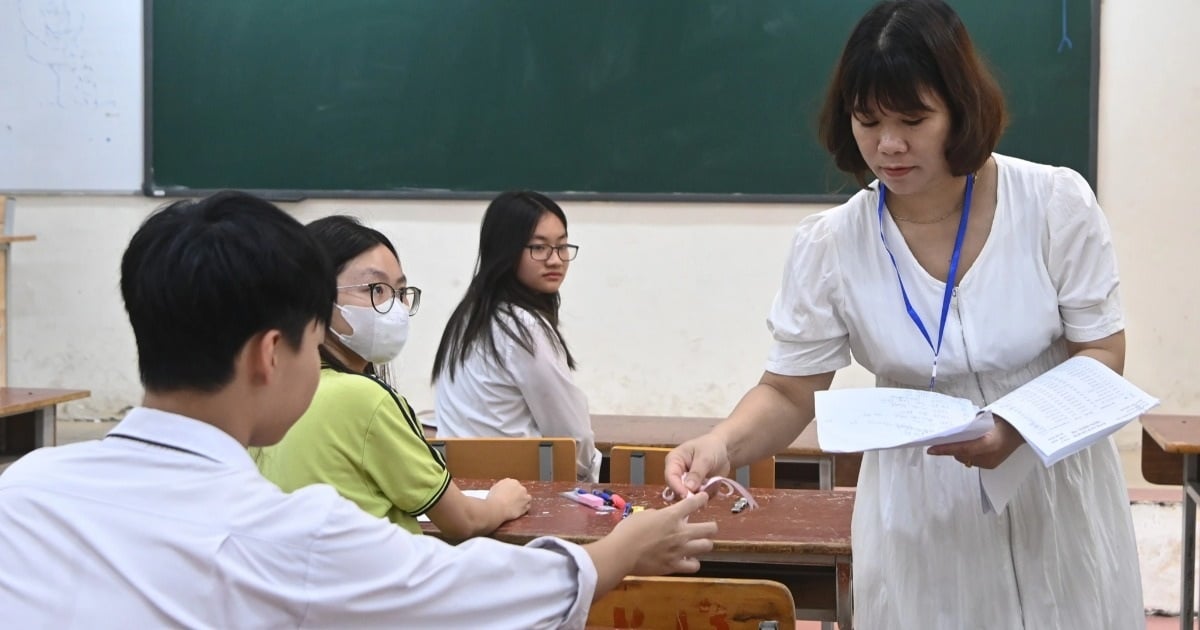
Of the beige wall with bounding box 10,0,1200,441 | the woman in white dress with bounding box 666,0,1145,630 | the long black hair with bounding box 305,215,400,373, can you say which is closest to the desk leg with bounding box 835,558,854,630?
the woman in white dress with bounding box 666,0,1145,630

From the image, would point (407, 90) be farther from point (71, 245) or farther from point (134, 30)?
point (71, 245)

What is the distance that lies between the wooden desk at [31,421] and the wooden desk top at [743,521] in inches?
74.0

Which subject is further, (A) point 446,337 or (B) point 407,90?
(B) point 407,90

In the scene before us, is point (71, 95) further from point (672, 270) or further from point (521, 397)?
point (521, 397)

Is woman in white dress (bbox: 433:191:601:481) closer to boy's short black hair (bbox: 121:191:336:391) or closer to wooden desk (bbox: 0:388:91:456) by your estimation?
wooden desk (bbox: 0:388:91:456)

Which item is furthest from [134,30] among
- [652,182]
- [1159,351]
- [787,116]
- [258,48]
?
[1159,351]

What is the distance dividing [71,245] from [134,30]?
1.14 m

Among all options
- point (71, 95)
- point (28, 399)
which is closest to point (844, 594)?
point (28, 399)

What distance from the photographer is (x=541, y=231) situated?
3.64 m

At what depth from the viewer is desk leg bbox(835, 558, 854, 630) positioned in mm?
2314

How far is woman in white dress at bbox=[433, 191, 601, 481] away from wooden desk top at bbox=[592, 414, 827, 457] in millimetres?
164

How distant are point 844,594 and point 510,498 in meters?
0.68

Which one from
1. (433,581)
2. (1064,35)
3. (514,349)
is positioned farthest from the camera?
(1064,35)

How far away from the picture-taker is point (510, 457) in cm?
298
